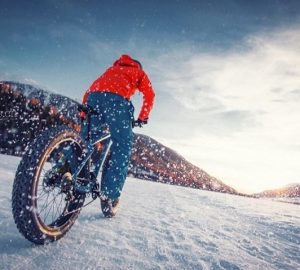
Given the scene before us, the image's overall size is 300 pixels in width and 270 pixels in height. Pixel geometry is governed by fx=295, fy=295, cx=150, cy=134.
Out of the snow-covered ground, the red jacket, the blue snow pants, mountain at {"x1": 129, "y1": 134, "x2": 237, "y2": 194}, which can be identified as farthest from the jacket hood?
mountain at {"x1": 129, "y1": 134, "x2": 237, "y2": 194}

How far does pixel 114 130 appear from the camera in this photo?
350 centimetres

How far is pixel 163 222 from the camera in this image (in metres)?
3.42

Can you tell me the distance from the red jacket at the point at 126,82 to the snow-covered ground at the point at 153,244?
1342 millimetres

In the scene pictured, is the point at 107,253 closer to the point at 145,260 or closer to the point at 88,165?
the point at 145,260

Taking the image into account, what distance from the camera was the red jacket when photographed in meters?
3.44

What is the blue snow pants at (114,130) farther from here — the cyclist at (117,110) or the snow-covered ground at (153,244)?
the snow-covered ground at (153,244)

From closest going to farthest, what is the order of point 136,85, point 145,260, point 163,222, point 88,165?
1. point 145,260
2. point 88,165
3. point 163,222
4. point 136,85

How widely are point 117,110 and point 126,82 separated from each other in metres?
0.38

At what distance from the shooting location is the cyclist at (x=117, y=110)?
132 inches

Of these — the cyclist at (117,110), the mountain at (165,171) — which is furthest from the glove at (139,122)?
the mountain at (165,171)

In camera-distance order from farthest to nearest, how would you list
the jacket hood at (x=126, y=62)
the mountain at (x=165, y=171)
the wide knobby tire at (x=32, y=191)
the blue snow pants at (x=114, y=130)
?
the mountain at (x=165, y=171) → the jacket hood at (x=126, y=62) → the blue snow pants at (x=114, y=130) → the wide knobby tire at (x=32, y=191)

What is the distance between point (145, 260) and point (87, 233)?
701mm

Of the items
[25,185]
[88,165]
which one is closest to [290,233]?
[88,165]

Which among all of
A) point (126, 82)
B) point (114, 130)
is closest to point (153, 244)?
point (114, 130)
